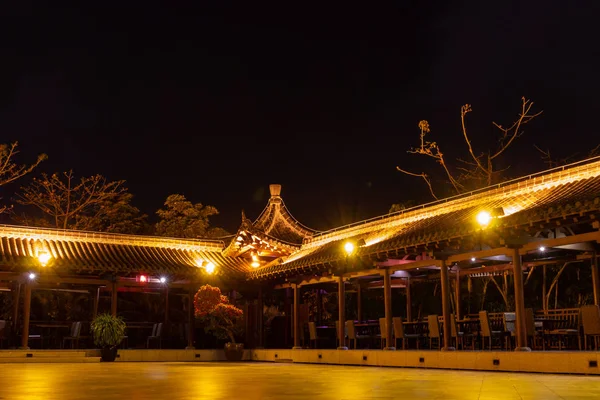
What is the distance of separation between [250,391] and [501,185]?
9076mm

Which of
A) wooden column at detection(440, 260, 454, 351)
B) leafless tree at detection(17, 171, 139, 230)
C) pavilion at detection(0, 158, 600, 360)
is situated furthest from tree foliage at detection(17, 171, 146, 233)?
wooden column at detection(440, 260, 454, 351)

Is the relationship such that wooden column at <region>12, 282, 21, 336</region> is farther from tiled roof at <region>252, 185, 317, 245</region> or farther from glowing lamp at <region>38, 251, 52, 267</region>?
tiled roof at <region>252, 185, 317, 245</region>

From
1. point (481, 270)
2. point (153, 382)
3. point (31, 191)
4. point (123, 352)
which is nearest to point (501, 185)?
point (481, 270)

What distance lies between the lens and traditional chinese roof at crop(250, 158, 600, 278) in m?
10.1

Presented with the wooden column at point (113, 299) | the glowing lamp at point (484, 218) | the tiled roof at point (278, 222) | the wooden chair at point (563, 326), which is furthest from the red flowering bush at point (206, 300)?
the glowing lamp at point (484, 218)

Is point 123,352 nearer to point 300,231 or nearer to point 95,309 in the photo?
point 95,309

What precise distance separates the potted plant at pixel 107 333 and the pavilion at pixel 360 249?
1.05m

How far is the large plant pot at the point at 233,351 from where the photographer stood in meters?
18.1

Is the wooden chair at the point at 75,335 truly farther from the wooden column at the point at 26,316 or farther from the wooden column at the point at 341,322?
the wooden column at the point at 341,322

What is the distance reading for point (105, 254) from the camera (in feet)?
60.0

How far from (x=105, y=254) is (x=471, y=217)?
9.86 metres

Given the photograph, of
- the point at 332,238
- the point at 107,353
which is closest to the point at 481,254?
the point at 332,238

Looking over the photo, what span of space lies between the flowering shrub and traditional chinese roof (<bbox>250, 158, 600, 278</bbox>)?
1257 mm

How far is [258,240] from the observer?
19844 millimetres
